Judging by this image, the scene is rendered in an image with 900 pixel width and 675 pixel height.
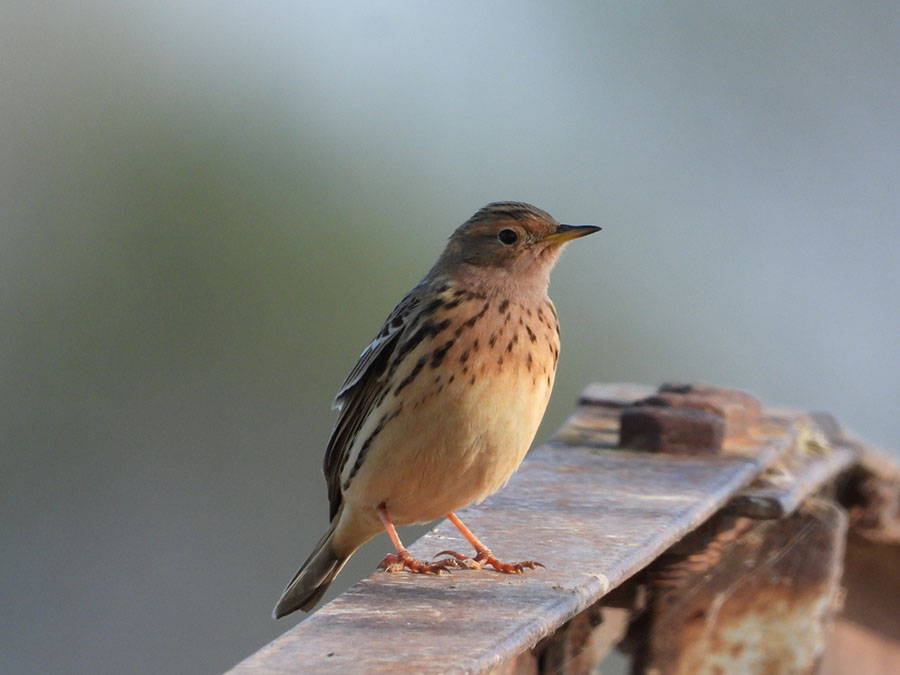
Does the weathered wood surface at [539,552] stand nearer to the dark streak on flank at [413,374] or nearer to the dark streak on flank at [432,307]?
the dark streak on flank at [413,374]

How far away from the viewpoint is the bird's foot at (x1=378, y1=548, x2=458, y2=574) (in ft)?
13.1

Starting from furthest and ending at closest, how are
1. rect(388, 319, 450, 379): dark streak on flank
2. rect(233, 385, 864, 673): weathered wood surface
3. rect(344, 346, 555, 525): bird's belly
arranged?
rect(388, 319, 450, 379): dark streak on flank < rect(344, 346, 555, 525): bird's belly < rect(233, 385, 864, 673): weathered wood surface

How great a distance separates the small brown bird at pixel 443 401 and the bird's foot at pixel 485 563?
0.30ft

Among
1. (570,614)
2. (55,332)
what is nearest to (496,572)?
(570,614)

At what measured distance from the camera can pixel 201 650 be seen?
Result: 9719 millimetres

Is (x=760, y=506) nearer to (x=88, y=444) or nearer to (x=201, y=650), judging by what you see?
(x=201, y=650)

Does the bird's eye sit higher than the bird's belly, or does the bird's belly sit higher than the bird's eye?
the bird's eye

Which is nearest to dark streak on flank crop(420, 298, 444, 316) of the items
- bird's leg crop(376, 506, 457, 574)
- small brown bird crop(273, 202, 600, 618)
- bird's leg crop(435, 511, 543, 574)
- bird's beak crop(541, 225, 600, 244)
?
small brown bird crop(273, 202, 600, 618)

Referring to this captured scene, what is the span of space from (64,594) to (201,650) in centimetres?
122

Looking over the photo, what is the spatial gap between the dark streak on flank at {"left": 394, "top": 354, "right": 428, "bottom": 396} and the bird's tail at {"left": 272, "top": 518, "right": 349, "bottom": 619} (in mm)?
638

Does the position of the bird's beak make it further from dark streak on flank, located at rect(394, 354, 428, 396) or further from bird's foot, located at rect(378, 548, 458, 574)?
bird's foot, located at rect(378, 548, 458, 574)

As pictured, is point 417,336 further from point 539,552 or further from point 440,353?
point 539,552

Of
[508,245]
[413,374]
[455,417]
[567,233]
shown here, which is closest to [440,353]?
[413,374]

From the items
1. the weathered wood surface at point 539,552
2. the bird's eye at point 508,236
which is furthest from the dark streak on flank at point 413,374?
the bird's eye at point 508,236
